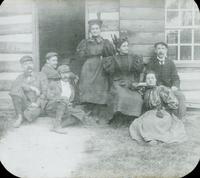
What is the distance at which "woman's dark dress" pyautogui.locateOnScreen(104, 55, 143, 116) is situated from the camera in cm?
601

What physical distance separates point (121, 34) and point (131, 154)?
4.26ft

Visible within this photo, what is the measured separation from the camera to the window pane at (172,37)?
607 cm

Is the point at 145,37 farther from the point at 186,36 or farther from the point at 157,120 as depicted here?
the point at 157,120

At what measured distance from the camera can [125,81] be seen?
238 inches

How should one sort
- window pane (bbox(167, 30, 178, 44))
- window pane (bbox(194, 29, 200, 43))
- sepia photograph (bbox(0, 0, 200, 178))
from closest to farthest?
sepia photograph (bbox(0, 0, 200, 178)) → window pane (bbox(194, 29, 200, 43)) → window pane (bbox(167, 30, 178, 44))

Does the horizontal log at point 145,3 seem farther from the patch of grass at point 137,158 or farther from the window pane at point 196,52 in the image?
the patch of grass at point 137,158

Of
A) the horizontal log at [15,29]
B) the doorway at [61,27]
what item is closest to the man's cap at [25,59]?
the doorway at [61,27]

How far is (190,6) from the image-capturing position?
19.4 feet

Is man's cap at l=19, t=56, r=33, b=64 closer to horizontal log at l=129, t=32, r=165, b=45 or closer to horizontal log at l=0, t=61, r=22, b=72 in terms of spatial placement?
horizontal log at l=0, t=61, r=22, b=72

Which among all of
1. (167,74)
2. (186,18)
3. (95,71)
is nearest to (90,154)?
(95,71)

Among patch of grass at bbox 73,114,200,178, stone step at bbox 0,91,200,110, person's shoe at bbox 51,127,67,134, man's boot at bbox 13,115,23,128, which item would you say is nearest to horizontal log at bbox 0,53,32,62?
stone step at bbox 0,91,200,110

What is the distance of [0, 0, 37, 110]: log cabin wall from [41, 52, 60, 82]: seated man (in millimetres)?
167

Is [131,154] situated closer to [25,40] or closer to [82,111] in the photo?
[82,111]

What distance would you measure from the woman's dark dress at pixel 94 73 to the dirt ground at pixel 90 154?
1.18ft
